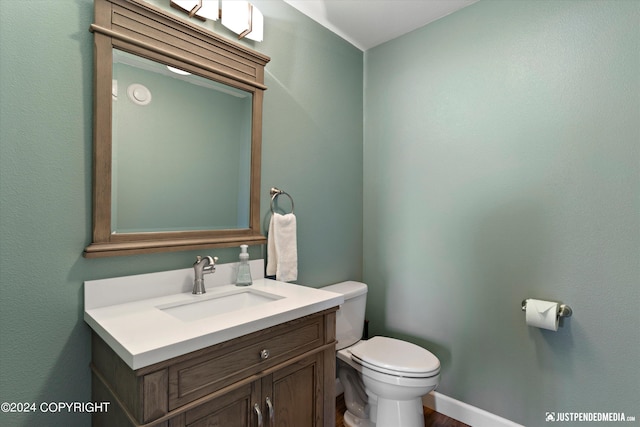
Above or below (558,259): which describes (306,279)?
below

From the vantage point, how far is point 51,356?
1.08 m

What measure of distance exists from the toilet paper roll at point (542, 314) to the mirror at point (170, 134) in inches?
54.1

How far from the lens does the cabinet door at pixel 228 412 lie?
918 millimetres

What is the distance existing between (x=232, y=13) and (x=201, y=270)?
1.18m

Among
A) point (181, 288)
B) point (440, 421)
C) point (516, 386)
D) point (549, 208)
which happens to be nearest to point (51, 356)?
point (181, 288)

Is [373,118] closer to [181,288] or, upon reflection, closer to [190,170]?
[190,170]

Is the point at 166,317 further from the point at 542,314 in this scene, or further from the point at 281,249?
the point at 542,314

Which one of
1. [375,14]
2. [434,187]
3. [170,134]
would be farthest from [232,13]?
[434,187]

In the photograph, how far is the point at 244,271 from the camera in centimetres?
151

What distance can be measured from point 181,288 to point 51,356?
0.46 m

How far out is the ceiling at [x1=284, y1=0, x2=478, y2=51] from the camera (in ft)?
6.06

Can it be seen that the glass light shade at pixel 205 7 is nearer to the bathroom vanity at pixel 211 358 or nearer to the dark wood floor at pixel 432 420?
the bathroom vanity at pixel 211 358
